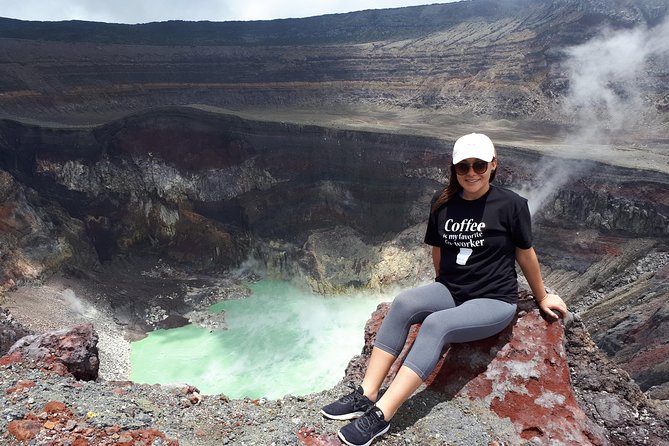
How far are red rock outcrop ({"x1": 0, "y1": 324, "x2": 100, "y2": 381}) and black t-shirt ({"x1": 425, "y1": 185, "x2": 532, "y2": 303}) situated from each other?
443 centimetres

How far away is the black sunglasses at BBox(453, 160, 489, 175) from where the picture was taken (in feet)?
12.6

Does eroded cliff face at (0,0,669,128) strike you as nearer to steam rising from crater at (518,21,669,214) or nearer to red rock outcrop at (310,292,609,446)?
steam rising from crater at (518,21,669,214)

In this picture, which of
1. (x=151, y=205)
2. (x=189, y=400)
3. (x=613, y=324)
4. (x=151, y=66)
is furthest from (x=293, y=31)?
(x=189, y=400)

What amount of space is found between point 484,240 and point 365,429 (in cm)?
185

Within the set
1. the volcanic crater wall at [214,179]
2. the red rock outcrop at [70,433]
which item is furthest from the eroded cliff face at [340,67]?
the red rock outcrop at [70,433]

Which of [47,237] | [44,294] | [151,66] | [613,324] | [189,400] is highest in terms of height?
[151,66]

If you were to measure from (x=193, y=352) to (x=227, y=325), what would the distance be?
2337 mm

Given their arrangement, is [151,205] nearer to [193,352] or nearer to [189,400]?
[193,352]

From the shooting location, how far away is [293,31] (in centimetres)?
5212

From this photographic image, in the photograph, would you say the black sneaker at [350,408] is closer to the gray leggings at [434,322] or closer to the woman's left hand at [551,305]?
the gray leggings at [434,322]

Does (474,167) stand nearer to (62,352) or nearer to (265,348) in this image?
(62,352)

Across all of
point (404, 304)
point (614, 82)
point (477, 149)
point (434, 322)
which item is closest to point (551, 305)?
point (434, 322)

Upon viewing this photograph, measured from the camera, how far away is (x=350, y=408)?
12.4 ft

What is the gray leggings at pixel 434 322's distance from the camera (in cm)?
374
